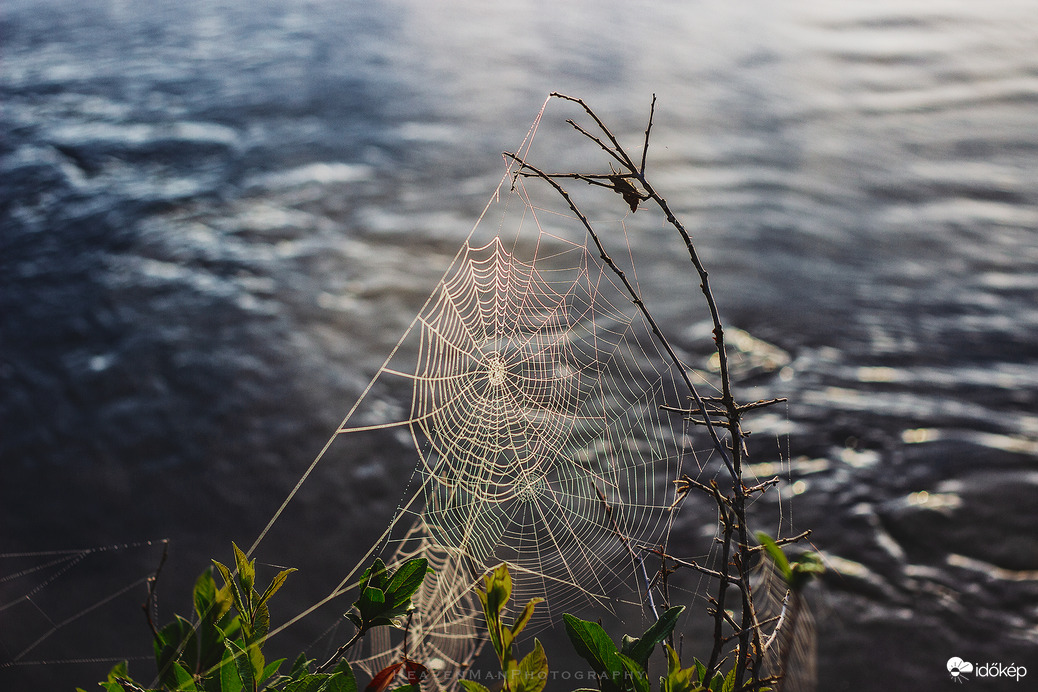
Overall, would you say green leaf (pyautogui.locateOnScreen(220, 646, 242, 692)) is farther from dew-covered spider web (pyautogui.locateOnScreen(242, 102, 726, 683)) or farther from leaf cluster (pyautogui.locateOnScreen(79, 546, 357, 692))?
dew-covered spider web (pyautogui.locateOnScreen(242, 102, 726, 683))

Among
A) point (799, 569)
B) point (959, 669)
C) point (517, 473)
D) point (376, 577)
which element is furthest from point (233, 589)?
point (959, 669)

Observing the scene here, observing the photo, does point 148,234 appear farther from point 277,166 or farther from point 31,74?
point 31,74

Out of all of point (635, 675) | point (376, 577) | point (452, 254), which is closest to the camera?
point (635, 675)

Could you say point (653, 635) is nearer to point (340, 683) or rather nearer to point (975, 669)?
point (340, 683)

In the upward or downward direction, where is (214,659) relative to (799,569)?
downward

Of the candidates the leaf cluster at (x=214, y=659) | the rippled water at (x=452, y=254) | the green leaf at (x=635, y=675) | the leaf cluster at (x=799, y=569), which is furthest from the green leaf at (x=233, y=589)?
the rippled water at (x=452, y=254)

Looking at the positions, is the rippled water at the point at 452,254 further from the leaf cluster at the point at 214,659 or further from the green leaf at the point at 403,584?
the leaf cluster at the point at 214,659

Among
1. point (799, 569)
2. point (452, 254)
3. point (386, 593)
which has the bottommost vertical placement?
point (452, 254)
